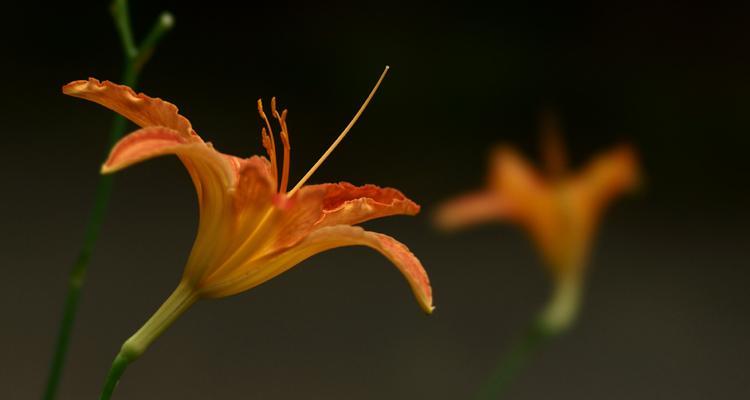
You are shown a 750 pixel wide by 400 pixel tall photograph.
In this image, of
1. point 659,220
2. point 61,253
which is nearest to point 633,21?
point 659,220

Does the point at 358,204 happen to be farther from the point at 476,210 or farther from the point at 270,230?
the point at 476,210

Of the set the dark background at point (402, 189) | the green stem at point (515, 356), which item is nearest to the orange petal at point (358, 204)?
the green stem at point (515, 356)

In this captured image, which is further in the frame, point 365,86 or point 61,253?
point 365,86

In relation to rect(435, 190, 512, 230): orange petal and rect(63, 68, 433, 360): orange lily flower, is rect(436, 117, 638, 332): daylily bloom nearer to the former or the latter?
rect(435, 190, 512, 230): orange petal

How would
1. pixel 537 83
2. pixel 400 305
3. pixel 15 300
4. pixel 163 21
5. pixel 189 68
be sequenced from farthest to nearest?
pixel 537 83, pixel 189 68, pixel 400 305, pixel 15 300, pixel 163 21

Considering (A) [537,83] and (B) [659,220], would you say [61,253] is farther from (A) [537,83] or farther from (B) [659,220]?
(B) [659,220]

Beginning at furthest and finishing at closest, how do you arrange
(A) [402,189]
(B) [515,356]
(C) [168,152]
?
1. (A) [402,189]
2. (B) [515,356]
3. (C) [168,152]

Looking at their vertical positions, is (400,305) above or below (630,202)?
below

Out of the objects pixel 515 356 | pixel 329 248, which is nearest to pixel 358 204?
pixel 329 248

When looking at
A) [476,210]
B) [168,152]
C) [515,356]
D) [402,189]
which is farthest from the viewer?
[402,189]
